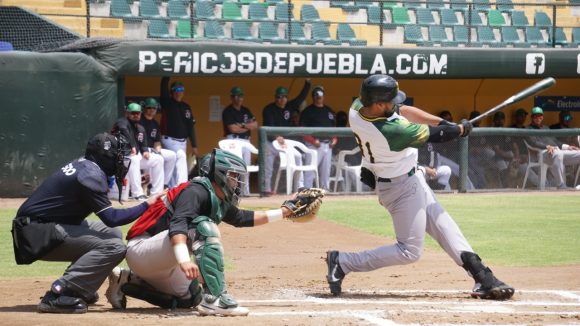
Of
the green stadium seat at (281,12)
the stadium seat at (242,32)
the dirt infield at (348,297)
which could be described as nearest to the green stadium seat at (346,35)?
the green stadium seat at (281,12)

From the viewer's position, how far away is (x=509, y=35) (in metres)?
19.3

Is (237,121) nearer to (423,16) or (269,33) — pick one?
Answer: (269,33)

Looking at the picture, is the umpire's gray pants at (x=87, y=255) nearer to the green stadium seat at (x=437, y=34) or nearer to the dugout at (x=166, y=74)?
the dugout at (x=166, y=74)

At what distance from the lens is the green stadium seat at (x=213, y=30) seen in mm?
16797

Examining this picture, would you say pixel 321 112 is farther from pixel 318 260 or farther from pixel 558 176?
pixel 318 260

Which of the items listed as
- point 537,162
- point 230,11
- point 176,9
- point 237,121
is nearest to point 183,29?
point 176,9

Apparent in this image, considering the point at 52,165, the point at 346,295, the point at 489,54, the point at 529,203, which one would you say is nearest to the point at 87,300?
the point at 346,295

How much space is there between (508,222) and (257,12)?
22.9 ft

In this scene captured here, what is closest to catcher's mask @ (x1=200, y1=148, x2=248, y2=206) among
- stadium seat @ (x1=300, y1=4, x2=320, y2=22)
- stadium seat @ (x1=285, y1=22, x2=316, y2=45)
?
stadium seat @ (x1=285, y1=22, x2=316, y2=45)

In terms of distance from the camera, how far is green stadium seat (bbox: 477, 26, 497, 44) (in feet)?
61.8

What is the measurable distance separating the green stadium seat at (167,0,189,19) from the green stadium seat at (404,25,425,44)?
4013 millimetres

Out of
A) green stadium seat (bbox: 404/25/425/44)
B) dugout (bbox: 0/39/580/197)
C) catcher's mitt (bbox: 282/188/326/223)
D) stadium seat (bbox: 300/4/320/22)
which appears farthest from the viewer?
green stadium seat (bbox: 404/25/425/44)

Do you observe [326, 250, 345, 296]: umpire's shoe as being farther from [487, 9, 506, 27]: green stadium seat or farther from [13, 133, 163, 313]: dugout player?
[487, 9, 506, 27]: green stadium seat

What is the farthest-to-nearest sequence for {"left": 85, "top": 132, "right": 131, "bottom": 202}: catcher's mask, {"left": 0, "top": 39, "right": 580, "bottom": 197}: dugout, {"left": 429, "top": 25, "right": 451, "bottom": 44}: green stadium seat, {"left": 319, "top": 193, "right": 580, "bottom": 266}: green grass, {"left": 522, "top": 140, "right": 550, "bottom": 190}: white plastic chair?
{"left": 429, "top": 25, "right": 451, "bottom": 44}: green stadium seat
{"left": 522, "top": 140, "right": 550, "bottom": 190}: white plastic chair
{"left": 0, "top": 39, "right": 580, "bottom": 197}: dugout
{"left": 319, "top": 193, "right": 580, "bottom": 266}: green grass
{"left": 85, "top": 132, "right": 131, "bottom": 202}: catcher's mask
